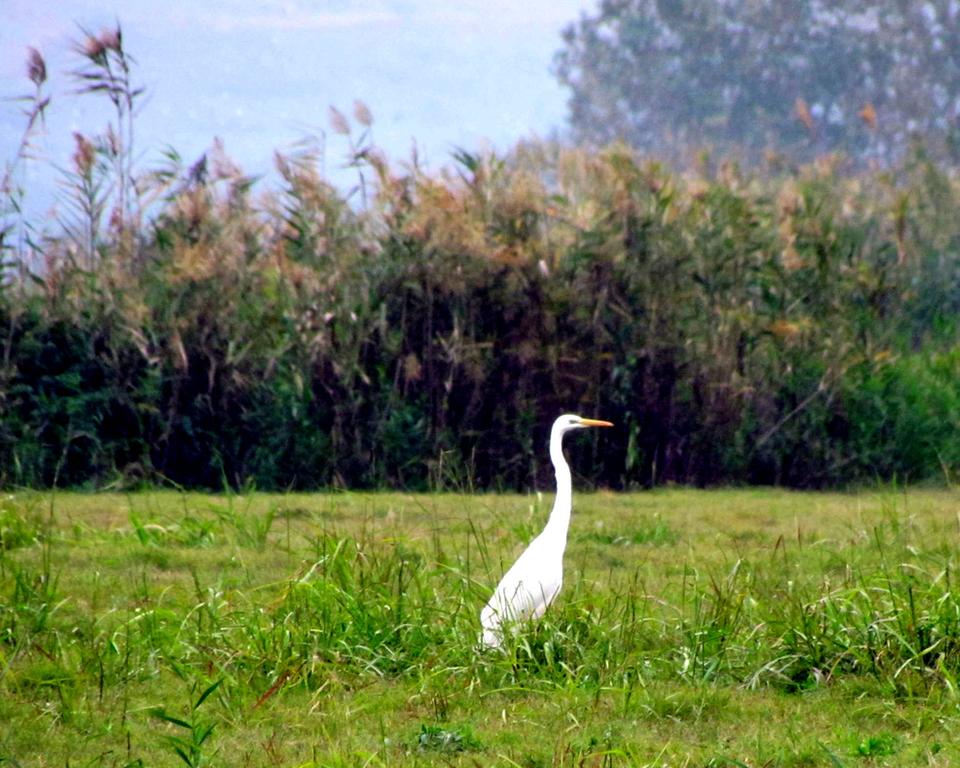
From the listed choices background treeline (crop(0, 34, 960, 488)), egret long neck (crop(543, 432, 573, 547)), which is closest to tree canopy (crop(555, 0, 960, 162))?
background treeline (crop(0, 34, 960, 488))

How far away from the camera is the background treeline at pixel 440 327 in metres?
10.6

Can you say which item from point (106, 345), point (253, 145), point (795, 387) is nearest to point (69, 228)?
point (106, 345)

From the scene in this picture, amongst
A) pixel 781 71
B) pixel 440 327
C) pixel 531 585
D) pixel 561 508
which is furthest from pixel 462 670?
pixel 781 71

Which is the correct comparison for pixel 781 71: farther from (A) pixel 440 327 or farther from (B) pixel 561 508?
(B) pixel 561 508

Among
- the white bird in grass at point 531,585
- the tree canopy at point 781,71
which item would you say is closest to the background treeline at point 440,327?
the white bird in grass at point 531,585

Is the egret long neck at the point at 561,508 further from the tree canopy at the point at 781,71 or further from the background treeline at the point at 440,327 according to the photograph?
the tree canopy at the point at 781,71

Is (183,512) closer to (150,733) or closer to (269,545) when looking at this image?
(269,545)

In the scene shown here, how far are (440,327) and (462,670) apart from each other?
19.4 feet

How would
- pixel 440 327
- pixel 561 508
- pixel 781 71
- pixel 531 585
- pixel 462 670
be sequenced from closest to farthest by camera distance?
pixel 462 670
pixel 531 585
pixel 561 508
pixel 440 327
pixel 781 71

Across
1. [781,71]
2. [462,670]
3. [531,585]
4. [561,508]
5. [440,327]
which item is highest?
[781,71]

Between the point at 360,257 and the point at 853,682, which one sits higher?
the point at 360,257

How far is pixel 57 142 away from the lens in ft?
38.0

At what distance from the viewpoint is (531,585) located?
5.88 meters

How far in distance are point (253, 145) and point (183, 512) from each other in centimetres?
2376
